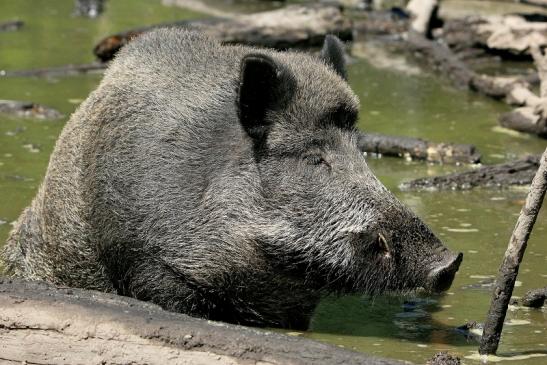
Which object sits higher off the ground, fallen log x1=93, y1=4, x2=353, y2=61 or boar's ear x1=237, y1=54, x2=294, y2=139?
boar's ear x1=237, y1=54, x2=294, y2=139

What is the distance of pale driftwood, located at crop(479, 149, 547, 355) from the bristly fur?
0.52m

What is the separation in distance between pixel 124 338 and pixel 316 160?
1814mm

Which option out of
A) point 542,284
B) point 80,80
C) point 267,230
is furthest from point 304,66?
point 80,80

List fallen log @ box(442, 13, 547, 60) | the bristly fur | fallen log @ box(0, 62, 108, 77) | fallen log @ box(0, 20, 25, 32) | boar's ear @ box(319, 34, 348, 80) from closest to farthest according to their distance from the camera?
1. the bristly fur
2. boar's ear @ box(319, 34, 348, 80)
3. fallen log @ box(0, 62, 108, 77)
4. fallen log @ box(442, 13, 547, 60)
5. fallen log @ box(0, 20, 25, 32)

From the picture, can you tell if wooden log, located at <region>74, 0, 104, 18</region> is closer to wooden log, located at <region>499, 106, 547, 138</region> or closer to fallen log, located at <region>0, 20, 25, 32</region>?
fallen log, located at <region>0, 20, 25, 32</region>

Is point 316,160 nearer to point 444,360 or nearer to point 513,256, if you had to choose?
point 513,256

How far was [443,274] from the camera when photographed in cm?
612

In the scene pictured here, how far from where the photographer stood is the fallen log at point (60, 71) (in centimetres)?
1528

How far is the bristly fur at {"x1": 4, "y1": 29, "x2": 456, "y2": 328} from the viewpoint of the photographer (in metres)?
6.48

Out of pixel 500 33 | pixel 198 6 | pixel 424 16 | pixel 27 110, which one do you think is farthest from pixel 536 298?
pixel 198 6

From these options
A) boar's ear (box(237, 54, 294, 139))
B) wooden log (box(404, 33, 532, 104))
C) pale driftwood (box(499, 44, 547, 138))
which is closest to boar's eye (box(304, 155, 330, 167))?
boar's ear (box(237, 54, 294, 139))

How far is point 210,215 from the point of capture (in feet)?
21.7

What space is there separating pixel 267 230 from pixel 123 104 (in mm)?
1250

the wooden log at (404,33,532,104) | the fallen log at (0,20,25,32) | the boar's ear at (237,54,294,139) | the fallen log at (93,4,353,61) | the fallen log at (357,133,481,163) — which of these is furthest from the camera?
the fallen log at (0,20,25,32)
